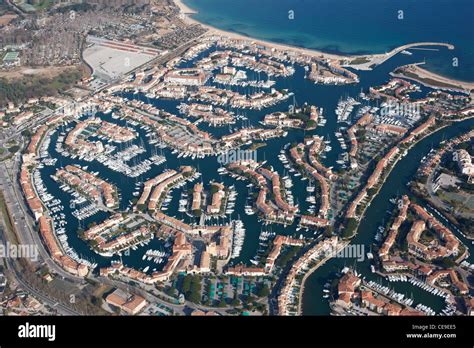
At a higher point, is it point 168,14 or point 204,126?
point 168,14

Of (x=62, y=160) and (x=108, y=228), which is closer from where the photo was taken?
(x=108, y=228)

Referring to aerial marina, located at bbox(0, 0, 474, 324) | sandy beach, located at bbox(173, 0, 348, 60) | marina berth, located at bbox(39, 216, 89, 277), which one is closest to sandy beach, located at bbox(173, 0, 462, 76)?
sandy beach, located at bbox(173, 0, 348, 60)

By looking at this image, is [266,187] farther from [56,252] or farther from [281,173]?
[56,252]

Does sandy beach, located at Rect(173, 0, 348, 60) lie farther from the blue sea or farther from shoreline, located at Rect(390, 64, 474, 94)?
shoreline, located at Rect(390, 64, 474, 94)

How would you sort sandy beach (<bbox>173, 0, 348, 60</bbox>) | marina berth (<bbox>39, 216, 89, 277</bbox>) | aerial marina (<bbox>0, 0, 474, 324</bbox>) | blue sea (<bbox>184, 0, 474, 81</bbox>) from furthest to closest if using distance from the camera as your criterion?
blue sea (<bbox>184, 0, 474, 81</bbox>) → sandy beach (<bbox>173, 0, 348, 60</bbox>) → marina berth (<bbox>39, 216, 89, 277</bbox>) → aerial marina (<bbox>0, 0, 474, 324</bbox>)

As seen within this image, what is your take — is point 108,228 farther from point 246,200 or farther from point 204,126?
point 204,126
